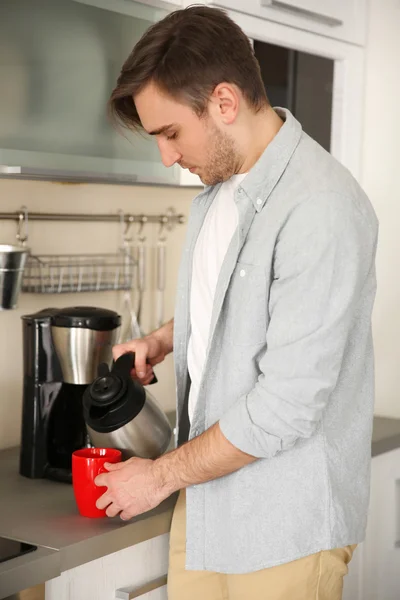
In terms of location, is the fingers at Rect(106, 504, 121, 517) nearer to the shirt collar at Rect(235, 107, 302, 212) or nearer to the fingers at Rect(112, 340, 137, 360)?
the fingers at Rect(112, 340, 137, 360)

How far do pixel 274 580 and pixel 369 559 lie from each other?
847 millimetres

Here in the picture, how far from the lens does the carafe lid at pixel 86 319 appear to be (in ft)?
5.91

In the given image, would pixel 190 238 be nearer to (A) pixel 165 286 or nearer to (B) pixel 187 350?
(B) pixel 187 350

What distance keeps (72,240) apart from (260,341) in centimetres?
93

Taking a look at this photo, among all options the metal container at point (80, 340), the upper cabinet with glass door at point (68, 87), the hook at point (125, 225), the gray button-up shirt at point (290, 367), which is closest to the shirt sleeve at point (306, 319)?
the gray button-up shirt at point (290, 367)

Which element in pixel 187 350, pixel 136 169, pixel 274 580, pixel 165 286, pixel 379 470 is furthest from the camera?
pixel 165 286

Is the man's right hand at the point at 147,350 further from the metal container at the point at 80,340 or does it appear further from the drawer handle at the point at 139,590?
the drawer handle at the point at 139,590

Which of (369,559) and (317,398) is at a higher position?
(317,398)

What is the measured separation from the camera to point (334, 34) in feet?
7.76

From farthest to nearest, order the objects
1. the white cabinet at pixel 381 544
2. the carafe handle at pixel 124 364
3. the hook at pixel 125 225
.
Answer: the hook at pixel 125 225
the white cabinet at pixel 381 544
the carafe handle at pixel 124 364

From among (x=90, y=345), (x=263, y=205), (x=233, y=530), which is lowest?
(x=233, y=530)

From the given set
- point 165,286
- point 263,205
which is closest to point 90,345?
point 263,205

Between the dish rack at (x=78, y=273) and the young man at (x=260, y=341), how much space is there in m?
0.65

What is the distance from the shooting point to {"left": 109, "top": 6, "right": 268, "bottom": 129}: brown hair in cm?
139
